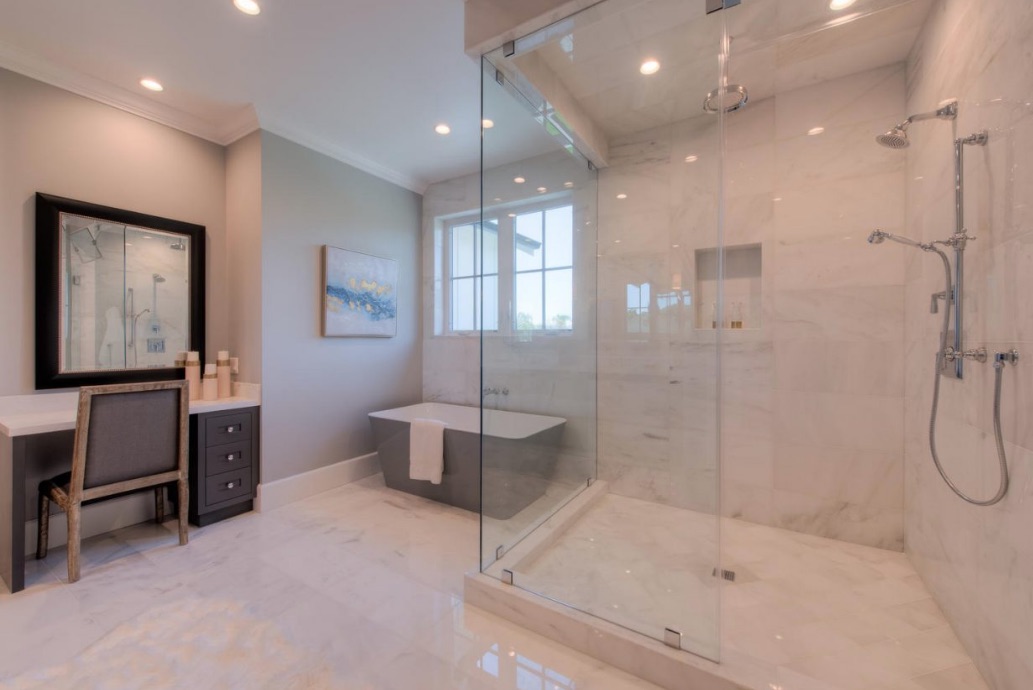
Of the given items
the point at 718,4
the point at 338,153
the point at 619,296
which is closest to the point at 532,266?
the point at 619,296

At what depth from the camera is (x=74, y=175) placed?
2400 millimetres

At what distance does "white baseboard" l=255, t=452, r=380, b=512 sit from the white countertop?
0.63 metres

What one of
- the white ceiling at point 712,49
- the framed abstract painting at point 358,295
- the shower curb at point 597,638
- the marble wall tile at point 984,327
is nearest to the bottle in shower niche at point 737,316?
the marble wall tile at point 984,327

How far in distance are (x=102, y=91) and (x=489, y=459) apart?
3.10 meters

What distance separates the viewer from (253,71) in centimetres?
235

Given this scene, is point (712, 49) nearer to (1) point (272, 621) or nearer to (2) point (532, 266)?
(2) point (532, 266)

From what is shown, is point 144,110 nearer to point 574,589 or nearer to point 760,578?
point 574,589

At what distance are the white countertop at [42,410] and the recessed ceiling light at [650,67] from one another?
310 centimetres

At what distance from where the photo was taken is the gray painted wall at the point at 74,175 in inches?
86.1

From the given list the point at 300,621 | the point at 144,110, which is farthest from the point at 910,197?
the point at 144,110

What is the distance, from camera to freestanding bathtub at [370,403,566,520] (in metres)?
2.29

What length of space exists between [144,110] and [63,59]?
40cm

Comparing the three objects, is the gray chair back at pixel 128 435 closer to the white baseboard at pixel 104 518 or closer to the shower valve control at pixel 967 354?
the white baseboard at pixel 104 518

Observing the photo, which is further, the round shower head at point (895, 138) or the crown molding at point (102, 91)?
the crown molding at point (102, 91)
